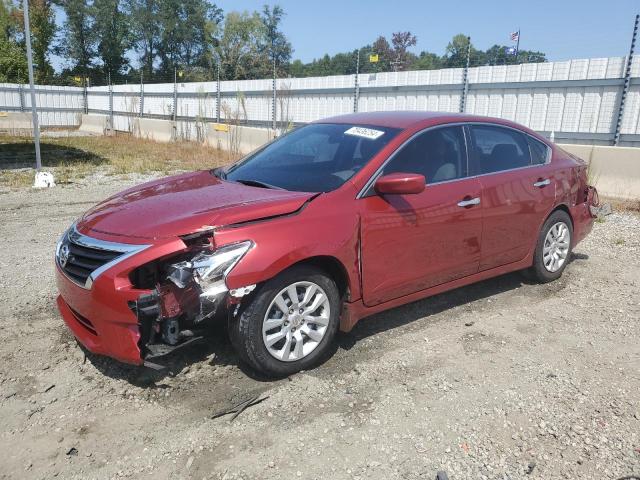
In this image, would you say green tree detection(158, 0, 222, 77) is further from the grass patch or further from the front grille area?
the front grille area

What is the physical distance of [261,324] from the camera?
3.15 meters

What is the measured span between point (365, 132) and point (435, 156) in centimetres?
59

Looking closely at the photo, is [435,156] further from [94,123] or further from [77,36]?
[77,36]

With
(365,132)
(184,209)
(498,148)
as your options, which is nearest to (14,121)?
(365,132)

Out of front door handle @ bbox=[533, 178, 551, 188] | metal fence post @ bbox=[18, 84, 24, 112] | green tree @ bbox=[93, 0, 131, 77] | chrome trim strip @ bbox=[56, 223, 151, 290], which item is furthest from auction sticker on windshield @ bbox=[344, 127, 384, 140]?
green tree @ bbox=[93, 0, 131, 77]

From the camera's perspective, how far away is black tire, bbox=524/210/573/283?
5030mm

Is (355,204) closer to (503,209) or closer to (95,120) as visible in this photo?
(503,209)

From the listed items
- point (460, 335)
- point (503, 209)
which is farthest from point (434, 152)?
point (460, 335)

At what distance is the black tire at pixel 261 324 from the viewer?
3.11 m

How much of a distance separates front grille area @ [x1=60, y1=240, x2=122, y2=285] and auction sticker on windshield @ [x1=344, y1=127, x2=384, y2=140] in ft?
6.80

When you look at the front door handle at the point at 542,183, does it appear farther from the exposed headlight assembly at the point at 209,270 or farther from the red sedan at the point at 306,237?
the exposed headlight assembly at the point at 209,270

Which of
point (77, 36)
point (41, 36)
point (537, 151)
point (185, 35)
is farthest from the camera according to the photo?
point (185, 35)

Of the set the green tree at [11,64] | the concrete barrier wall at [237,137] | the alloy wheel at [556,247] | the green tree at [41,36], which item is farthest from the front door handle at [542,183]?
the green tree at [41,36]

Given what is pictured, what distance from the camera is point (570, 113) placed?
448 inches
